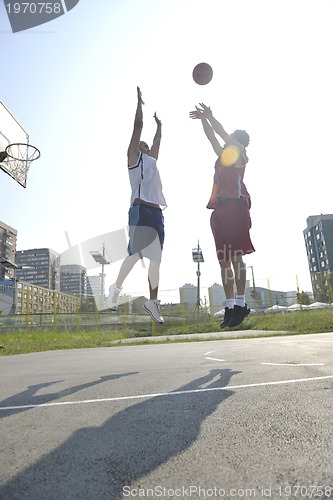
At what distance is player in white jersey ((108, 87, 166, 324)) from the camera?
2.86m

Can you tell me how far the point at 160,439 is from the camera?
1.26m

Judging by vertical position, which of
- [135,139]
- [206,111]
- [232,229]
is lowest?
[232,229]

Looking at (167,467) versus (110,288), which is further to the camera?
(110,288)

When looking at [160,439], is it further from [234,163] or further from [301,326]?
[301,326]

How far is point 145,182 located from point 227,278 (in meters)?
1.13

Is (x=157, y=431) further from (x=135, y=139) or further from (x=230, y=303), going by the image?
(x=135, y=139)

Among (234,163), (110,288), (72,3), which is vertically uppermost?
(72,3)

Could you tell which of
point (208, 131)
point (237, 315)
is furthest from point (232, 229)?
point (208, 131)

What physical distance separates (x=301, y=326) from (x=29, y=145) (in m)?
13.5

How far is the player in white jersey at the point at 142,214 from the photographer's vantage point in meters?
2.86

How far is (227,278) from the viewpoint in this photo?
3.00 meters

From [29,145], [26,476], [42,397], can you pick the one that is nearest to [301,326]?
[29,145]

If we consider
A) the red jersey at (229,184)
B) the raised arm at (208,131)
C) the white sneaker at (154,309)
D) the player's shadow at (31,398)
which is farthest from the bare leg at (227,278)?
the player's shadow at (31,398)

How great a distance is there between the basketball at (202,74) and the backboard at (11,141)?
30.4 ft
